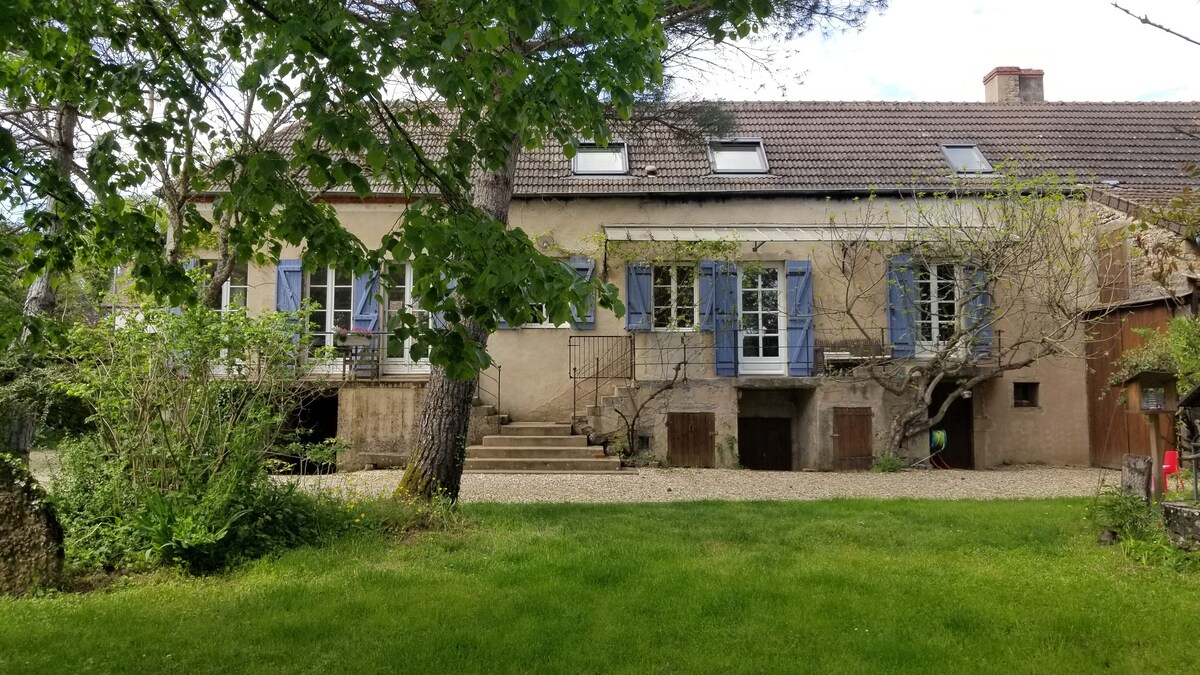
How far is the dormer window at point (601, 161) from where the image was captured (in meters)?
14.4

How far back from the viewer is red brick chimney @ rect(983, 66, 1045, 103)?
57.3 ft

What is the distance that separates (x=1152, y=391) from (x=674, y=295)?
7.04m

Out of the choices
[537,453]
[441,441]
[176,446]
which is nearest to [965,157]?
[537,453]

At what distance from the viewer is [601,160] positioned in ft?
48.5

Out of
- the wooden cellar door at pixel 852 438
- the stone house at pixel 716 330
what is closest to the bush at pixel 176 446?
Result: the stone house at pixel 716 330

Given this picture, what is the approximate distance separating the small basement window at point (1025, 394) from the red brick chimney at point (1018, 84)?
6.98 meters

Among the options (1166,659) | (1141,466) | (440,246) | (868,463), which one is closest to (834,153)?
(868,463)

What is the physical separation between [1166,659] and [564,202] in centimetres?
1121

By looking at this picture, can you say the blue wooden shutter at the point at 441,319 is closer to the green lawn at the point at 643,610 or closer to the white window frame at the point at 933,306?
the green lawn at the point at 643,610

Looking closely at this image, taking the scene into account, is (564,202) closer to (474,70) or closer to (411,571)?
(411,571)

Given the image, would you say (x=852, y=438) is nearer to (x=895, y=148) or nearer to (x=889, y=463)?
(x=889, y=463)

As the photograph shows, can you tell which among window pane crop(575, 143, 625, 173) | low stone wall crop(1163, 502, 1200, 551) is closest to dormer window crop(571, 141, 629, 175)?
window pane crop(575, 143, 625, 173)

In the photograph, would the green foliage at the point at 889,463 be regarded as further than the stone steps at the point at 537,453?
Yes

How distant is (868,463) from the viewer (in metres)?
12.5
